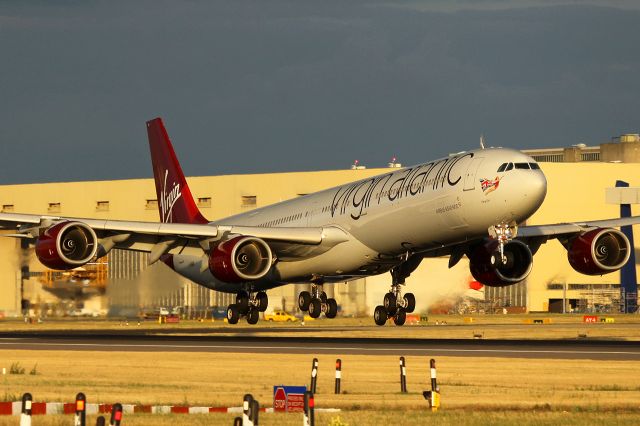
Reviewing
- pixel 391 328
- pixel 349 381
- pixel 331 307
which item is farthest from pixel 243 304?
pixel 349 381

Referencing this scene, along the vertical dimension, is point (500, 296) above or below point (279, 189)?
below

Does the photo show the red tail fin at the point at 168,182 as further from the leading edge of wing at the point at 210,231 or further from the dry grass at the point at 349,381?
the dry grass at the point at 349,381

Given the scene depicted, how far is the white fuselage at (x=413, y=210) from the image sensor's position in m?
49.9

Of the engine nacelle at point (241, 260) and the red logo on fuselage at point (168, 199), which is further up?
the red logo on fuselage at point (168, 199)

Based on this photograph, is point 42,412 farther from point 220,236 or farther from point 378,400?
point 220,236

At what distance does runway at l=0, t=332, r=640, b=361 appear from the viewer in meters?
44.9

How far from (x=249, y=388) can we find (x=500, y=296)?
89.3 meters

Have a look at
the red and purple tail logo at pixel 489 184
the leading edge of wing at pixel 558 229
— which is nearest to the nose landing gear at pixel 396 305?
the leading edge of wing at pixel 558 229

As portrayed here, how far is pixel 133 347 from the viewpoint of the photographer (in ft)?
166

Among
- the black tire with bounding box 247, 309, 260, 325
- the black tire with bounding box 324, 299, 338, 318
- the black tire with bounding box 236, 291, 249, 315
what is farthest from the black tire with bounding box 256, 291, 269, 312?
the black tire with bounding box 324, 299, 338, 318

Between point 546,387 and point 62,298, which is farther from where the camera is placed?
point 62,298

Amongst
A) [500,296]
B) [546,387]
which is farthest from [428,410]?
[500,296]

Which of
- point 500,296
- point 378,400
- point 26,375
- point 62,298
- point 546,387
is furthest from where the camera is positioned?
point 500,296

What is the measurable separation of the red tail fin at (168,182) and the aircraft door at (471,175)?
2624 centimetres
